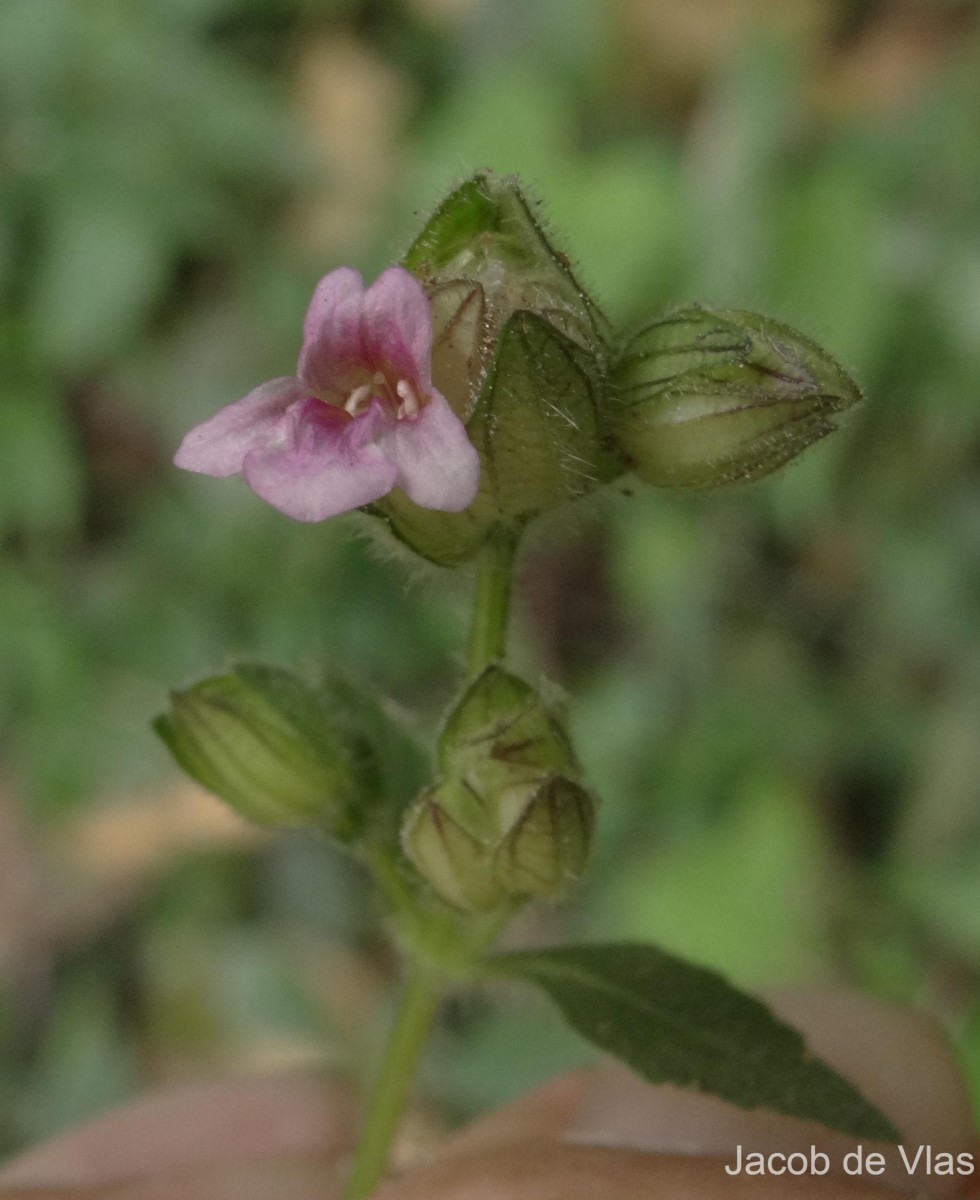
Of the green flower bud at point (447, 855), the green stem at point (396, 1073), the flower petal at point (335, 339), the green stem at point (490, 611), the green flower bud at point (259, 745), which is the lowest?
the green stem at point (396, 1073)

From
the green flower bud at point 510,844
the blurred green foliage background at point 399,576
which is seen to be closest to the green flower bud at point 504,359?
the green flower bud at point 510,844

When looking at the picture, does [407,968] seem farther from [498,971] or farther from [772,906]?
[772,906]

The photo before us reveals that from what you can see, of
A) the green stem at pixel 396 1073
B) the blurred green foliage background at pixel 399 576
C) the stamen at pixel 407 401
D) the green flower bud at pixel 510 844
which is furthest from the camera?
the blurred green foliage background at pixel 399 576

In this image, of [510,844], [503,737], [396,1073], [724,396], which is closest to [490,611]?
[503,737]

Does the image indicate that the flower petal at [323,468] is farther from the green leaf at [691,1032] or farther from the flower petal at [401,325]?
Answer: the green leaf at [691,1032]

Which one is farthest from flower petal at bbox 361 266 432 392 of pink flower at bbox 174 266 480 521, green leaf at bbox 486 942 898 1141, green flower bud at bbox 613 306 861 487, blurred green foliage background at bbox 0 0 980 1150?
blurred green foliage background at bbox 0 0 980 1150

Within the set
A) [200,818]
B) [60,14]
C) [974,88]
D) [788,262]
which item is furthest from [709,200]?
[200,818]

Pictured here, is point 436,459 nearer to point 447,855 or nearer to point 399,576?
point 447,855

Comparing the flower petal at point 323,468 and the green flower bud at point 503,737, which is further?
the green flower bud at point 503,737

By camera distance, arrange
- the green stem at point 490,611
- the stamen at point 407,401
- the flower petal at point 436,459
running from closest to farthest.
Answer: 1. the flower petal at point 436,459
2. the stamen at point 407,401
3. the green stem at point 490,611
